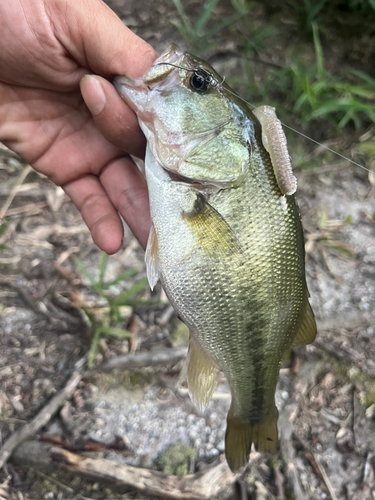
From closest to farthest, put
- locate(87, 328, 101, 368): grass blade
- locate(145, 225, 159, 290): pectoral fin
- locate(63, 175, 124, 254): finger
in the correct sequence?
locate(145, 225, 159, 290): pectoral fin < locate(63, 175, 124, 254): finger < locate(87, 328, 101, 368): grass blade

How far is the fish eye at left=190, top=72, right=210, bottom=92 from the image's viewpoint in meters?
1.64

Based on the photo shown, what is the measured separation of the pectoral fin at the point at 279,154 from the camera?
154cm

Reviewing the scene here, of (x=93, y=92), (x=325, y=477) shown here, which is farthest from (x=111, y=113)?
(x=325, y=477)

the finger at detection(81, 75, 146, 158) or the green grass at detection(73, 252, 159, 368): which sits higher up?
the finger at detection(81, 75, 146, 158)

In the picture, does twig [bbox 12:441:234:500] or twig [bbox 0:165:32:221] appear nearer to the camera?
twig [bbox 12:441:234:500]

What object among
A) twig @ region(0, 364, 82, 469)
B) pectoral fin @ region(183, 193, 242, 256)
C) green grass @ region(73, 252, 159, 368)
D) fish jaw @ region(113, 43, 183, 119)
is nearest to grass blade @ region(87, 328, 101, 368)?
green grass @ region(73, 252, 159, 368)

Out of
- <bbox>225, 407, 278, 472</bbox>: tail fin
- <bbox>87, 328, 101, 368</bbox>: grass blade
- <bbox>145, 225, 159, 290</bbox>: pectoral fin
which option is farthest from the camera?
<bbox>87, 328, 101, 368</bbox>: grass blade

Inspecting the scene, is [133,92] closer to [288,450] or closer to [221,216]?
[221,216]

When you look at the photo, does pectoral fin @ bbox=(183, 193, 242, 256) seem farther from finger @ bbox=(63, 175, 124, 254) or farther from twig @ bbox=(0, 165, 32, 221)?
twig @ bbox=(0, 165, 32, 221)

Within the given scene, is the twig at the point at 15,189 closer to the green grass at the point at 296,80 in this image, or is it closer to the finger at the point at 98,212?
the finger at the point at 98,212

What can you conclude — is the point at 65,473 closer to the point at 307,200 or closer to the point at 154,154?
the point at 154,154

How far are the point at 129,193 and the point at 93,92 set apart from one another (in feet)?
1.96

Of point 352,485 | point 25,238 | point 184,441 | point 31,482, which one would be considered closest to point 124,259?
point 25,238

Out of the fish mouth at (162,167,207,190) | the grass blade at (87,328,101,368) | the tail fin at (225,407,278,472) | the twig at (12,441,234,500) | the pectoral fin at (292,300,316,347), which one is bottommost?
the twig at (12,441,234,500)
